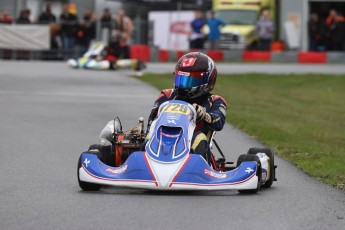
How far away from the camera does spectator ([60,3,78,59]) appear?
114ft

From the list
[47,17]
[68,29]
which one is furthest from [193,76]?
[47,17]

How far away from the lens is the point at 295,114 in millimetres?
19844

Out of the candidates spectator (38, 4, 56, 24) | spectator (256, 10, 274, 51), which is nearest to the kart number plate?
spectator (38, 4, 56, 24)

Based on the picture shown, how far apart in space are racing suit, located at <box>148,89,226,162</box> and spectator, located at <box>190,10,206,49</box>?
26384 millimetres

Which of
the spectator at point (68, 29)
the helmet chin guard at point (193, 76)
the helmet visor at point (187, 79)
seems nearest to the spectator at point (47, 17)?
the spectator at point (68, 29)

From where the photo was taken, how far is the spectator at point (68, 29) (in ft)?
114

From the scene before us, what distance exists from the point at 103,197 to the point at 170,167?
22.0 inches

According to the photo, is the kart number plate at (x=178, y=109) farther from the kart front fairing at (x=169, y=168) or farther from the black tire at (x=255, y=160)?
the black tire at (x=255, y=160)

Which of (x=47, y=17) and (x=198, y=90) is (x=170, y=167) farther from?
(x=47, y=17)

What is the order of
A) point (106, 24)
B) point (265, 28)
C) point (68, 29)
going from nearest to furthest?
1. point (68, 29)
2. point (106, 24)
3. point (265, 28)

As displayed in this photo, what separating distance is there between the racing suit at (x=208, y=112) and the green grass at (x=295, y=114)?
1.24m

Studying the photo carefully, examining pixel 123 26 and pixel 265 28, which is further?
pixel 265 28

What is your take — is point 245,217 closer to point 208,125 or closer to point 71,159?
point 208,125

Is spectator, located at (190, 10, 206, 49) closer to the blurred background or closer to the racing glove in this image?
the blurred background
